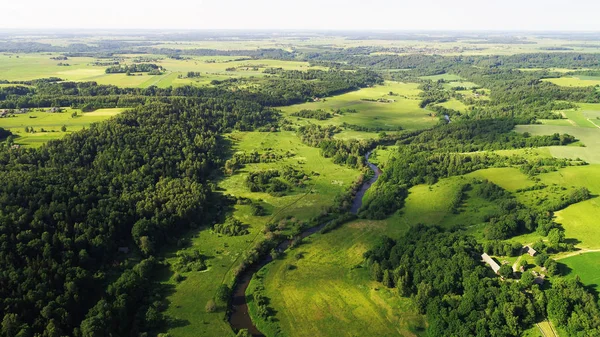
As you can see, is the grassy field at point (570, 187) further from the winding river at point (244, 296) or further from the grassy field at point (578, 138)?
the winding river at point (244, 296)

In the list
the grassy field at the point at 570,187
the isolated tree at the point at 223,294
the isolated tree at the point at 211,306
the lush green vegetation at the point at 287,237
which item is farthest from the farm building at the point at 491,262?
the isolated tree at the point at 211,306

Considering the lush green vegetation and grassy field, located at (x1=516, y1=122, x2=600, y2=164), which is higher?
grassy field, located at (x1=516, y1=122, x2=600, y2=164)

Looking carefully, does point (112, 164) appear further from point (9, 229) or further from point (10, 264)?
point (10, 264)

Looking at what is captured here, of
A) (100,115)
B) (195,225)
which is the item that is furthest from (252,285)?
(100,115)

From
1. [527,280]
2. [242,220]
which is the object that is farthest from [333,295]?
[242,220]

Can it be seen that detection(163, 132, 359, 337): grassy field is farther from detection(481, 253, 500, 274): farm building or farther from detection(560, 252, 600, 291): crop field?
detection(560, 252, 600, 291): crop field

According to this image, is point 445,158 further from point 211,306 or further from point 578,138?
point 211,306

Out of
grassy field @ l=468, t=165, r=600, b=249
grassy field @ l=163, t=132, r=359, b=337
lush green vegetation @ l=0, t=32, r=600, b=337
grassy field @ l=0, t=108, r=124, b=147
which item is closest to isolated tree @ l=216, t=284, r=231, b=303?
lush green vegetation @ l=0, t=32, r=600, b=337
